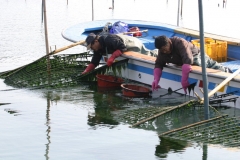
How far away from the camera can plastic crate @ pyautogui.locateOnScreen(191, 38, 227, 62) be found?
11.0m

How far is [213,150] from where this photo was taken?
7.03 meters

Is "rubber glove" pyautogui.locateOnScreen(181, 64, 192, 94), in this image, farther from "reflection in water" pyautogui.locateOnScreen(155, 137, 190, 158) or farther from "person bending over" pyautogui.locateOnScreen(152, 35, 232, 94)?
"reflection in water" pyautogui.locateOnScreen(155, 137, 190, 158)

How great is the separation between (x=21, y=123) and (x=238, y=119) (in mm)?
3585

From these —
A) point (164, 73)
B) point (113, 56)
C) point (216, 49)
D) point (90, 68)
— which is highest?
point (216, 49)

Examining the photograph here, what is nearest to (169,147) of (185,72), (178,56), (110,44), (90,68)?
(185,72)

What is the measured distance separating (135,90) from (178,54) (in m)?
1.29

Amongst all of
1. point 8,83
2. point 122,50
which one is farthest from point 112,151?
point 8,83

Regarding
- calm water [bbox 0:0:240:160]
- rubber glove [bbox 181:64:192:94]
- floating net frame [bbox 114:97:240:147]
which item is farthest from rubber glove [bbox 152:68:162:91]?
floating net frame [bbox 114:97:240:147]

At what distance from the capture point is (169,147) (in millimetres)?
7273

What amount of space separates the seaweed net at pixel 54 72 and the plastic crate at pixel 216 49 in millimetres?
1800

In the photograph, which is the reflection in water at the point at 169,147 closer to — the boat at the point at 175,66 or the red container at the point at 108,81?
the boat at the point at 175,66

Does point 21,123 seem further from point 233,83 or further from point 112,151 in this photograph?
point 233,83

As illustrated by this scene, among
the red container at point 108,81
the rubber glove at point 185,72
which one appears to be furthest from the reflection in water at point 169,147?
the red container at point 108,81

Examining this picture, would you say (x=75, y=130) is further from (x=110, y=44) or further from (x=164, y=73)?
(x=110, y=44)
